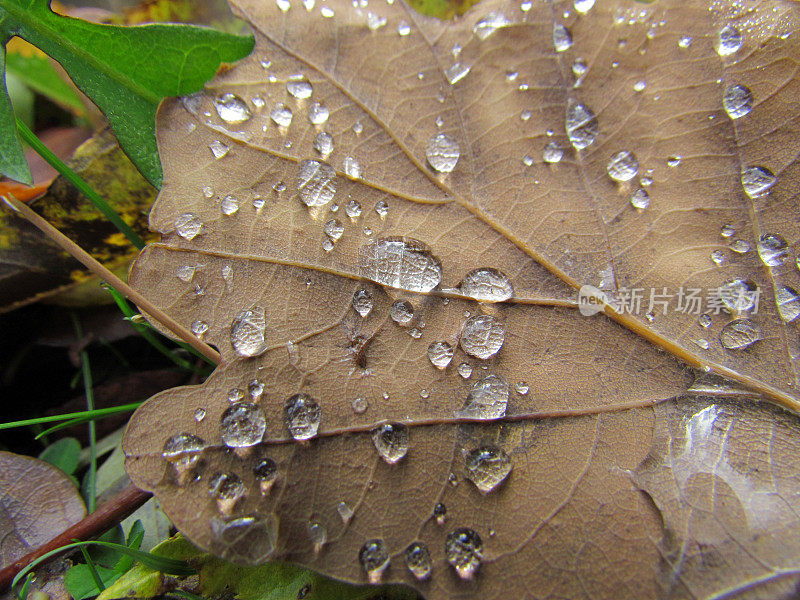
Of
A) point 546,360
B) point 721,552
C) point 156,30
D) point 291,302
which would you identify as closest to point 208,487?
point 291,302

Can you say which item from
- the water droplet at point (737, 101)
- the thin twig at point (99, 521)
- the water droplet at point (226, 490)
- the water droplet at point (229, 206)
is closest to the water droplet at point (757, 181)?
the water droplet at point (737, 101)

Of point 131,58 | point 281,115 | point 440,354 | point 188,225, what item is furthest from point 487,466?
point 131,58

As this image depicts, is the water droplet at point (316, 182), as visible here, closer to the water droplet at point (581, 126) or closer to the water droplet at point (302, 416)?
the water droplet at point (302, 416)

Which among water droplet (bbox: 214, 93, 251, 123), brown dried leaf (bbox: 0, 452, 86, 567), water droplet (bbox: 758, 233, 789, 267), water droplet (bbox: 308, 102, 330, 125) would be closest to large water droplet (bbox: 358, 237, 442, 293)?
water droplet (bbox: 308, 102, 330, 125)

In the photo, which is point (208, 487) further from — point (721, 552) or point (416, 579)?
point (721, 552)

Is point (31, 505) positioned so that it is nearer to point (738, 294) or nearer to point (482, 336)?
point (482, 336)

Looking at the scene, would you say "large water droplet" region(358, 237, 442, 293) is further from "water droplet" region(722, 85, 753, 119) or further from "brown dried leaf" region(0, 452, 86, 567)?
"brown dried leaf" region(0, 452, 86, 567)
